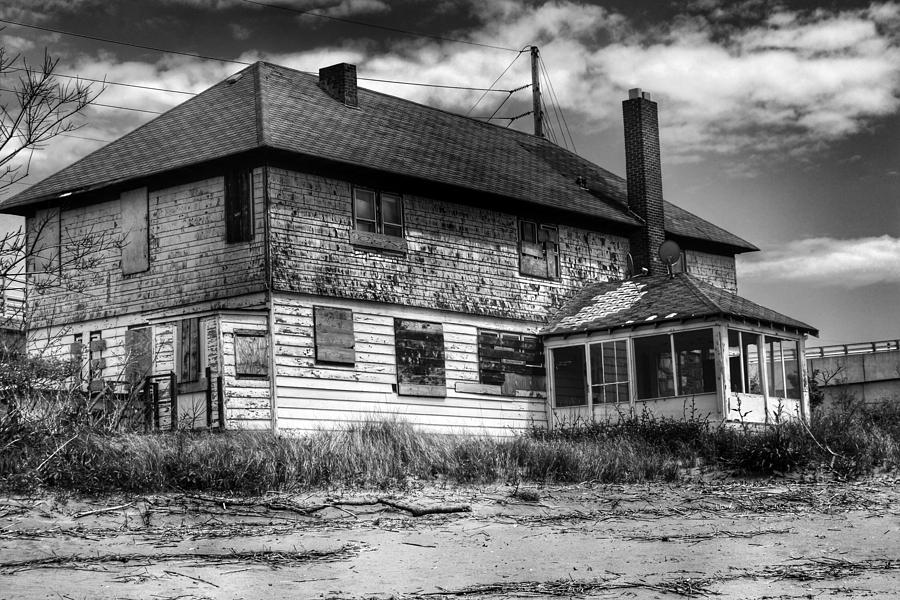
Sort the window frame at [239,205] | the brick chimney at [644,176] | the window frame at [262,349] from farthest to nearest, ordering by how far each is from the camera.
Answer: the brick chimney at [644,176] < the window frame at [239,205] < the window frame at [262,349]

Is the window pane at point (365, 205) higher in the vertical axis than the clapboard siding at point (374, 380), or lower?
higher

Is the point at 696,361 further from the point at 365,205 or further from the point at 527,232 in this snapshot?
the point at 365,205

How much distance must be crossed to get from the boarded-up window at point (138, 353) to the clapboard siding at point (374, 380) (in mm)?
2952

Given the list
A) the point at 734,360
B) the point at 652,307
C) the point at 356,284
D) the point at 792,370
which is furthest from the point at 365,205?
the point at 734,360

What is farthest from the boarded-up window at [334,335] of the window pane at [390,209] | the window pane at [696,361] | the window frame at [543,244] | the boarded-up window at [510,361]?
the window pane at [696,361]

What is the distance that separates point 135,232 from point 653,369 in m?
14.3

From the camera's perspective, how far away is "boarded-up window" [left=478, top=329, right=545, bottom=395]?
27016 mm

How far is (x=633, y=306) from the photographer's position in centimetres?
2806

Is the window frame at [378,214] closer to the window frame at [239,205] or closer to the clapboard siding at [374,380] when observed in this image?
the clapboard siding at [374,380]

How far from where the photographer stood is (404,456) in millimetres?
19047

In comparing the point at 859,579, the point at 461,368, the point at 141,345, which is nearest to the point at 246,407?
the point at 141,345

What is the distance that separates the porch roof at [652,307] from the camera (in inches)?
1037

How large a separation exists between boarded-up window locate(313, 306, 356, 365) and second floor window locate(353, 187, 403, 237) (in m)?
2.07

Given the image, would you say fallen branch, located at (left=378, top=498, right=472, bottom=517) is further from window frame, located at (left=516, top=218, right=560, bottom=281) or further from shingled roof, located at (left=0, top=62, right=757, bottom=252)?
window frame, located at (left=516, top=218, right=560, bottom=281)
